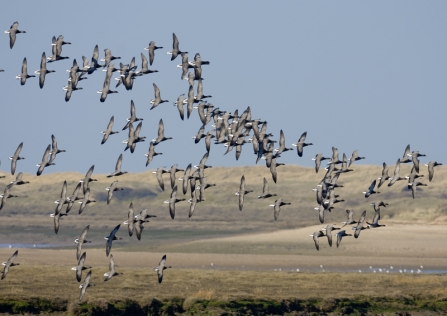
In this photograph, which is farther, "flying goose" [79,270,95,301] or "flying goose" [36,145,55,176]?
"flying goose" [36,145,55,176]

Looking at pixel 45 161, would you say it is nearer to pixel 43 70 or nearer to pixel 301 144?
pixel 43 70

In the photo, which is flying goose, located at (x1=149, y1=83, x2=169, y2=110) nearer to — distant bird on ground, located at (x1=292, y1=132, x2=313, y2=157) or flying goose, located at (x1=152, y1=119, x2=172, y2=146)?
flying goose, located at (x1=152, y1=119, x2=172, y2=146)

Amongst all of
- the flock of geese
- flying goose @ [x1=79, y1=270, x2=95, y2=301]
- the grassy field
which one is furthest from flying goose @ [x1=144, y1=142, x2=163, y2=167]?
the grassy field

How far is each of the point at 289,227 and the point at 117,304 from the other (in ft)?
179

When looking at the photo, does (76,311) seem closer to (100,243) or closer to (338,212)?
(100,243)

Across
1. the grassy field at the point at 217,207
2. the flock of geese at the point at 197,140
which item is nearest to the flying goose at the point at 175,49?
the flock of geese at the point at 197,140

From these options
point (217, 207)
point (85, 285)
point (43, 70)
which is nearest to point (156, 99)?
point (43, 70)

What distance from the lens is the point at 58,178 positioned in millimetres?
161500

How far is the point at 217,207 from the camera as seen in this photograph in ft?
424

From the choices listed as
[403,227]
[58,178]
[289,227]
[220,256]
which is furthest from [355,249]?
[58,178]

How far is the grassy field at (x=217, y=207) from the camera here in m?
102

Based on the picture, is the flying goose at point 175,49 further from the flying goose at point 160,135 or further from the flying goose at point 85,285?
the flying goose at point 85,285

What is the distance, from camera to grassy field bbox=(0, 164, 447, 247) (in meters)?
102

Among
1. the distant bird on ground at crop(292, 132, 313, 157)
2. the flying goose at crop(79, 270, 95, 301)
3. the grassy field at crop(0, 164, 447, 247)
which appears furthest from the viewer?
the grassy field at crop(0, 164, 447, 247)
